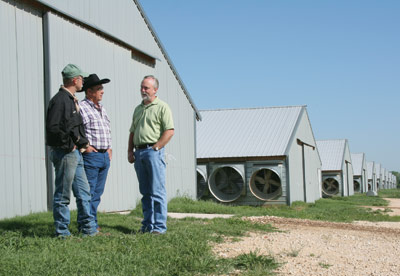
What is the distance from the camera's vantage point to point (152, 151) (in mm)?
6516

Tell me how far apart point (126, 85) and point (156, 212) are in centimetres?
626

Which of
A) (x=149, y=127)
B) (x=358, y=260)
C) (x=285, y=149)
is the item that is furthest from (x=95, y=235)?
(x=285, y=149)

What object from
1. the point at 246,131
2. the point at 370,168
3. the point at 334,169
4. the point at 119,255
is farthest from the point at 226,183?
the point at 370,168

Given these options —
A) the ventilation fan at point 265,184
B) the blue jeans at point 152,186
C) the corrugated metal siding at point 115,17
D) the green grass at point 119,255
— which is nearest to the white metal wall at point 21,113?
Result: the corrugated metal siding at point 115,17

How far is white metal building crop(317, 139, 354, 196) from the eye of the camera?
37.5 meters

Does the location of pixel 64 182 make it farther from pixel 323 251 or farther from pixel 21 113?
pixel 21 113

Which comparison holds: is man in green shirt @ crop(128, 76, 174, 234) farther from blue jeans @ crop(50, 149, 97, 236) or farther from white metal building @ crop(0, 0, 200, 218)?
white metal building @ crop(0, 0, 200, 218)

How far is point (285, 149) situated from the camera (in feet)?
67.1

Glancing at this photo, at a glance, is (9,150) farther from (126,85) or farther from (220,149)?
(220,149)

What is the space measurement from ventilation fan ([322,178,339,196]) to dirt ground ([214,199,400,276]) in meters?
30.4

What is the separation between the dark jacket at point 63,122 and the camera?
5.73 m

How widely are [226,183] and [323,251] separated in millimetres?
15017

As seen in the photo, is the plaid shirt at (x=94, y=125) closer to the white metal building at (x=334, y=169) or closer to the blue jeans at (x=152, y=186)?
the blue jeans at (x=152, y=186)

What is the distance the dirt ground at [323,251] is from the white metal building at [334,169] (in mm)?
30321
